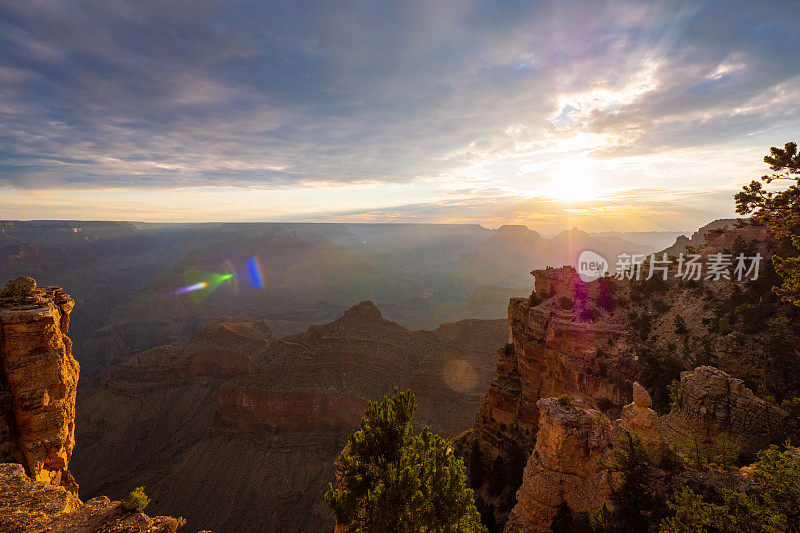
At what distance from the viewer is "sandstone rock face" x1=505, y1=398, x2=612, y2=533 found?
13906 millimetres

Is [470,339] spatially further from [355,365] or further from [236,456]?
[236,456]

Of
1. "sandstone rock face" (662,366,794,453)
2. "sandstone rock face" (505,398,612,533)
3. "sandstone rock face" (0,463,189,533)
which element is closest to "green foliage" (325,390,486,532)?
"sandstone rock face" (0,463,189,533)

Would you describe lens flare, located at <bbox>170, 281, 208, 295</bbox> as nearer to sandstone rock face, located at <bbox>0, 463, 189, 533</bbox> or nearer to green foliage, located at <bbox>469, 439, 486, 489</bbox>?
green foliage, located at <bbox>469, 439, 486, 489</bbox>

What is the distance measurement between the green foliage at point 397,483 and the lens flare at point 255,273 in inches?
7079

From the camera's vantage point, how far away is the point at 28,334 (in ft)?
40.9

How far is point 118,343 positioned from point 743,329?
136m

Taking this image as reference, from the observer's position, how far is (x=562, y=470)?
14.5 metres

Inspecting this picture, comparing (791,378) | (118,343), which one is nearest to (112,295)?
(118,343)

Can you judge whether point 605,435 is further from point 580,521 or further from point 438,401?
point 438,401

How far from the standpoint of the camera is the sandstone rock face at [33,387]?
1219cm

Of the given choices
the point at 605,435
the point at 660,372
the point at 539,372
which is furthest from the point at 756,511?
the point at 539,372

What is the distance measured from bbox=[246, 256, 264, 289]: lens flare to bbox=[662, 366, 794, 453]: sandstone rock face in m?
182

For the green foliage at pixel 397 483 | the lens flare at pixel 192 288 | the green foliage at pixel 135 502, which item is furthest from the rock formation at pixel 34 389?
the lens flare at pixel 192 288

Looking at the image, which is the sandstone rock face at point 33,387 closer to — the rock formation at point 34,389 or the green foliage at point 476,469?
the rock formation at point 34,389
